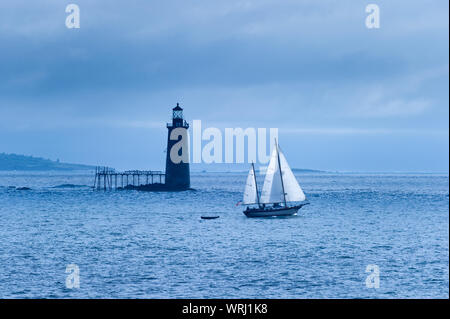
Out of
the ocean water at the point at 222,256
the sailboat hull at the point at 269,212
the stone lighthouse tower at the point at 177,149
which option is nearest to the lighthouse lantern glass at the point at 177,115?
the stone lighthouse tower at the point at 177,149

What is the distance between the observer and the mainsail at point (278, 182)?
209 ft

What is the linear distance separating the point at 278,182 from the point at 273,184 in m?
0.62

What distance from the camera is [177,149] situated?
10050cm

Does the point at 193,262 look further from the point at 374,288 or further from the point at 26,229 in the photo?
the point at 26,229

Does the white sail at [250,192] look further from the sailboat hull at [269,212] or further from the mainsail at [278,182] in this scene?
the sailboat hull at [269,212]

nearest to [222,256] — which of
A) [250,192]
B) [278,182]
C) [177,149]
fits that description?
[278,182]

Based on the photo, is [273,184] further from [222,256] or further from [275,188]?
[222,256]

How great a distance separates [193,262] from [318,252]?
955cm

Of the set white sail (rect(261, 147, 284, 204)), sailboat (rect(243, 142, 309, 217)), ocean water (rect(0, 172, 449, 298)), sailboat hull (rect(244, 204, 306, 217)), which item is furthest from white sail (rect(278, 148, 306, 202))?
ocean water (rect(0, 172, 449, 298))

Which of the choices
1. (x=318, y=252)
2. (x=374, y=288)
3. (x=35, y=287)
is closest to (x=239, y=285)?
(x=374, y=288)

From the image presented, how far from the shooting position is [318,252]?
135 ft

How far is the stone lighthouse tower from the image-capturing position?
326ft

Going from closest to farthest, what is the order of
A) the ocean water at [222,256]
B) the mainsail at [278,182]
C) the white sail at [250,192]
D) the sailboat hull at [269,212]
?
the ocean water at [222,256] < the mainsail at [278,182] < the white sail at [250,192] < the sailboat hull at [269,212]

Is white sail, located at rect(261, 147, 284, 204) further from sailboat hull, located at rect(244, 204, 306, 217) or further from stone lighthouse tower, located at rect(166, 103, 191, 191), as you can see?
stone lighthouse tower, located at rect(166, 103, 191, 191)
